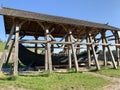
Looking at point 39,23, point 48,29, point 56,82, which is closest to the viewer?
point 56,82

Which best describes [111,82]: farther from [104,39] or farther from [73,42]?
[104,39]

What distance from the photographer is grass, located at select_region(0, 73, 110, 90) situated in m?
11.7

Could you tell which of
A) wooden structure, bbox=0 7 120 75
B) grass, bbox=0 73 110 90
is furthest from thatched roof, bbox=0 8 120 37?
grass, bbox=0 73 110 90

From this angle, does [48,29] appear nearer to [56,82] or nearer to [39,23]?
[39,23]

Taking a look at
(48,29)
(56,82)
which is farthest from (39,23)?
(56,82)

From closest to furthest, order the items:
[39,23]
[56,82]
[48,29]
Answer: [56,82], [39,23], [48,29]

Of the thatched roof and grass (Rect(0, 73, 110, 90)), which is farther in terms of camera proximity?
the thatched roof

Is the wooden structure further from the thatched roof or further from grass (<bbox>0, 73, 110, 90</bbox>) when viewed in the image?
grass (<bbox>0, 73, 110, 90</bbox>)

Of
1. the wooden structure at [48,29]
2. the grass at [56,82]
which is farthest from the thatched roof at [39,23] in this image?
the grass at [56,82]

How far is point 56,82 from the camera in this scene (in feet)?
42.3

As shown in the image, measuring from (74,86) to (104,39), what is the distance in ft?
31.7

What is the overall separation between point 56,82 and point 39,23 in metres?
5.13

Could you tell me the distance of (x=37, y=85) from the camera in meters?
11.8

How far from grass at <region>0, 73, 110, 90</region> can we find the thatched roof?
4.12 m
